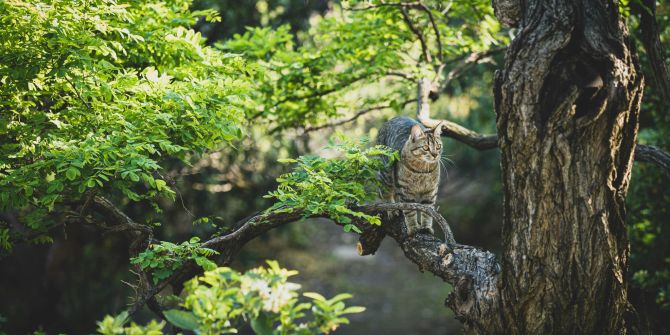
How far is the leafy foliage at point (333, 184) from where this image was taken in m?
2.97

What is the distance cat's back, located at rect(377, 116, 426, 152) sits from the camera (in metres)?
4.04

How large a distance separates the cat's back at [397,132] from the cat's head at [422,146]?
5.1 inches

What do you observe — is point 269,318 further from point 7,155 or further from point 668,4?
point 668,4

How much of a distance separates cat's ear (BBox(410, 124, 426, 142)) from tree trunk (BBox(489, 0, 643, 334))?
1159mm

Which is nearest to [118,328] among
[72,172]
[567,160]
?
[72,172]

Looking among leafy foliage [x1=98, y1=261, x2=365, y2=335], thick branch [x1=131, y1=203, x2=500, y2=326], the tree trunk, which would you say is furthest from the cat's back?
leafy foliage [x1=98, y1=261, x2=365, y2=335]

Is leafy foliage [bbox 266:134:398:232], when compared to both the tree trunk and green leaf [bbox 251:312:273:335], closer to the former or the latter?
green leaf [bbox 251:312:273:335]

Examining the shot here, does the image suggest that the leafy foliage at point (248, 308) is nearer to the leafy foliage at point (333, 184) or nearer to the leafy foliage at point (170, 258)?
the leafy foliage at point (170, 258)

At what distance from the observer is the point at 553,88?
2.43 meters

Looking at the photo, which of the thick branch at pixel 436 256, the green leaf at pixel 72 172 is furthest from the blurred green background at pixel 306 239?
the green leaf at pixel 72 172

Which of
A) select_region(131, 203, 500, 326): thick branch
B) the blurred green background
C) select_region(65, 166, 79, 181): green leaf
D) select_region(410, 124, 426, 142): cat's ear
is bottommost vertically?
the blurred green background

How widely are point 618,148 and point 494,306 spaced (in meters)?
0.94

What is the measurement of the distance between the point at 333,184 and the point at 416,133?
84cm

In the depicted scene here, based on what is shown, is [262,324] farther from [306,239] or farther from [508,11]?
[306,239]
